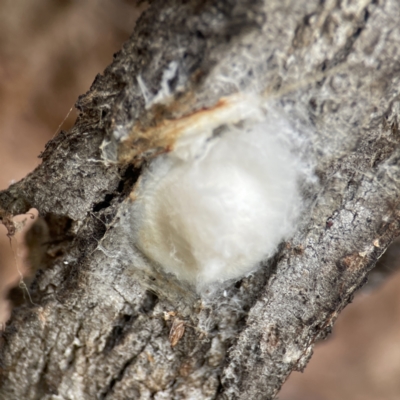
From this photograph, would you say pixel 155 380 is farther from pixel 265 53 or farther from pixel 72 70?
pixel 72 70

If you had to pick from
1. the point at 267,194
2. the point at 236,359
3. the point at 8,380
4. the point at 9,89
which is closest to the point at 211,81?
the point at 267,194

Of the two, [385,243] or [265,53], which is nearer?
[265,53]

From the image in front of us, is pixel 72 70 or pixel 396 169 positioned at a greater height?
pixel 72 70

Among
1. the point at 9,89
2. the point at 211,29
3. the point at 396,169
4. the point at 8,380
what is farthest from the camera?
the point at 9,89
